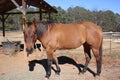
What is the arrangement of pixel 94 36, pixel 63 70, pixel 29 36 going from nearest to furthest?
1. pixel 29 36
2. pixel 94 36
3. pixel 63 70

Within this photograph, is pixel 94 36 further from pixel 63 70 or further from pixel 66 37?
pixel 63 70

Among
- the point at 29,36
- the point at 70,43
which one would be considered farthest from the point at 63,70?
the point at 29,36

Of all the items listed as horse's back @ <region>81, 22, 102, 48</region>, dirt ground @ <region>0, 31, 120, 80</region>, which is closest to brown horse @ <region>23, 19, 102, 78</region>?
horse's back @ <region>81, 22, 102, 48</region>

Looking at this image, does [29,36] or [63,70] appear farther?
Result: [63,70]

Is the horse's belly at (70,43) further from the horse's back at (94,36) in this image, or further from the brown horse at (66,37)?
the horse's back at (94,36)

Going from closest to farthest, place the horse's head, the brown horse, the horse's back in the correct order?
the horse's head < the brown horse < the horse's back

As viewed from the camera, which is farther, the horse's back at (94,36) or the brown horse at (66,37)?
the horse's back at (94,36)

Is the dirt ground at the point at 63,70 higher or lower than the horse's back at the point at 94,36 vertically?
lower

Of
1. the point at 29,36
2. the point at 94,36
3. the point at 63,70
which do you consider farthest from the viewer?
the point at 63,70

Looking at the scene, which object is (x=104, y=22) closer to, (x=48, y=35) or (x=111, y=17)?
(x=111, y=17)

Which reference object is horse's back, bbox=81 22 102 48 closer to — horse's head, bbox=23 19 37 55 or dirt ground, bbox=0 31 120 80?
dirt ground, bbox=0 31 120 80

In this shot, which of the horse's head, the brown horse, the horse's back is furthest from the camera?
the horse's back

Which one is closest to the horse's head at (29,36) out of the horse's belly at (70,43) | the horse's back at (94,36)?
the horse's belly at (70,43)

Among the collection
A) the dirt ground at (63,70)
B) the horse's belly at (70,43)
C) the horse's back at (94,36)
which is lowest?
the dirt ground at (63,70)
